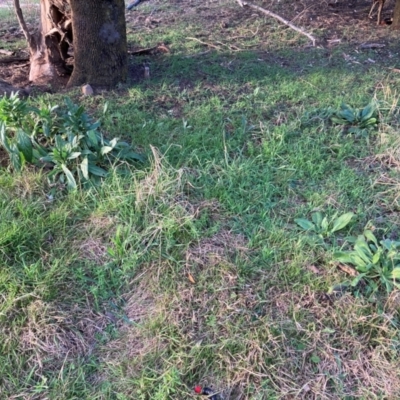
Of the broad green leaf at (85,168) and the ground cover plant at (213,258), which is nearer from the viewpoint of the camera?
the ground cover plant at (213,258)

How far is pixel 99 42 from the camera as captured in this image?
11.5 feet

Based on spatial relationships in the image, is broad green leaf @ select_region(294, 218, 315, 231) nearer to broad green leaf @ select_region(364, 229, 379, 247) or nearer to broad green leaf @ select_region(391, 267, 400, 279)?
broad green leaf @ select_region(364, 229, 379, 247)

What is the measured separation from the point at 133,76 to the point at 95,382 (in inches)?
107

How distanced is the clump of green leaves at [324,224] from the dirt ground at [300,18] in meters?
2.71

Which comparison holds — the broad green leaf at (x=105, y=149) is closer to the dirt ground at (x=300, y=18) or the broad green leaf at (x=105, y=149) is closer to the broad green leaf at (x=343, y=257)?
the broad green leaf at (x=343, y=257)

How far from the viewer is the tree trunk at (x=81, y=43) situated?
3.43m

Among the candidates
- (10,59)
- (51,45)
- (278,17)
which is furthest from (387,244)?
(10,59)

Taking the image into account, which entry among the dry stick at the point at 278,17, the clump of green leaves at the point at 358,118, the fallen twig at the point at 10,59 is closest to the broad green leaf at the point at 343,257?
the clump of green leaves at the point at 358,118

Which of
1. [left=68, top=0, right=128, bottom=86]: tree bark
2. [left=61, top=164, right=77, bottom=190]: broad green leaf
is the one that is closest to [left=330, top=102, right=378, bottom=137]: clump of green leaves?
[left=68, top=0, right=128, bottom=86]: tree bark

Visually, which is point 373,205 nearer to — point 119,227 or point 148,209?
point 148,209

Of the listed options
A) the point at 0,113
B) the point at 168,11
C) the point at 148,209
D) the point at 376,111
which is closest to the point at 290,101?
the point at 376,111

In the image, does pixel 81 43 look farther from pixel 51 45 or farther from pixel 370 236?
pixel 370 236

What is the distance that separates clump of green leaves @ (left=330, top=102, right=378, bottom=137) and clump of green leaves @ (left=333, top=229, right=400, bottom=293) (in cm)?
122

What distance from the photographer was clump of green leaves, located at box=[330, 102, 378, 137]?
315 centimetres
